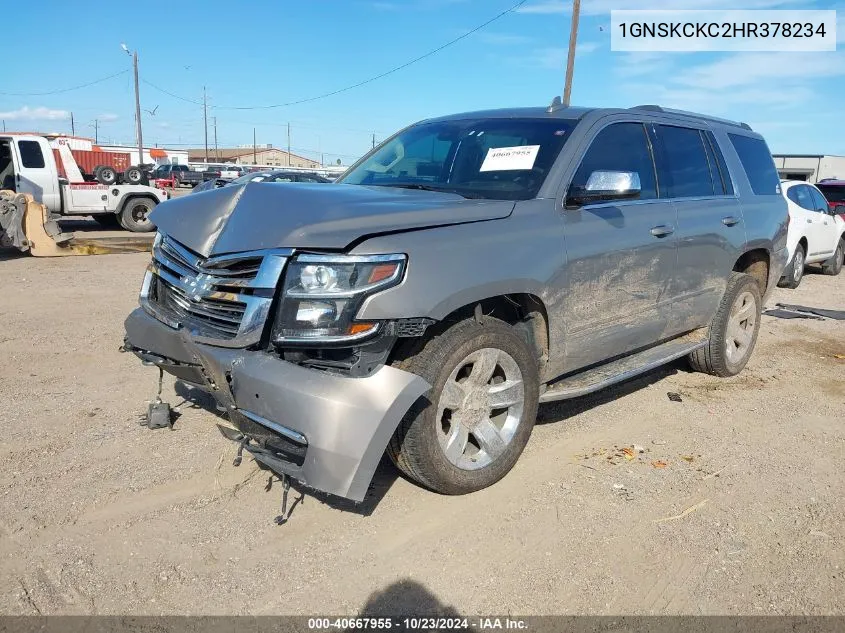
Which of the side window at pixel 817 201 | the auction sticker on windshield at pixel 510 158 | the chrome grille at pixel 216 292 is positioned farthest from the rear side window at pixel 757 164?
the side window at pixel 817 201

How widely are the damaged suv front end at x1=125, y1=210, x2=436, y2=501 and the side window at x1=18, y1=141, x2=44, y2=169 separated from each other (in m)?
13.4

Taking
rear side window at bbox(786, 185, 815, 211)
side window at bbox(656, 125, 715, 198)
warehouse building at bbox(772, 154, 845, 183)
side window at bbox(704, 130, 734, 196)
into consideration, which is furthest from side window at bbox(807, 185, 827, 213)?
warehouse building at bbox(772, 154, 845, 183)

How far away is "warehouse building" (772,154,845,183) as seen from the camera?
35.6 metres

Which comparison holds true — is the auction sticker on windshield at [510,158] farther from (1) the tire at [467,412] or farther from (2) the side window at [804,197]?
(2) the side window at [804,197]

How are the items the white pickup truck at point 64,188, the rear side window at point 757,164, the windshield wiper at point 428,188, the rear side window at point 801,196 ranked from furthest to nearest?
the white pickup truck at point 64,188
the rear side window at point 801,196
the rear side window at point 757,164
the windshield wiper at point 428,188

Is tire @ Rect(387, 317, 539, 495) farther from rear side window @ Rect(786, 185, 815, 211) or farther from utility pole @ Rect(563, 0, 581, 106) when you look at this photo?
utility pole @ Rect(563, 0, 581, 106)

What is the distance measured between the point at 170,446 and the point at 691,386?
3.92 metres

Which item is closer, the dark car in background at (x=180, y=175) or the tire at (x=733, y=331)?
the tire at (x=733, y=331)

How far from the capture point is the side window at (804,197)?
11.8 meters

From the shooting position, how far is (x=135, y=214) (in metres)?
16.1

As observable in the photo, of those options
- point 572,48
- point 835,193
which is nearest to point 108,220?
point 572,48

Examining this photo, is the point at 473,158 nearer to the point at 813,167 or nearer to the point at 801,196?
the point at 801,196

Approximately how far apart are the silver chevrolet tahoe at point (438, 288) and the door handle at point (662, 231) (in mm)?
11

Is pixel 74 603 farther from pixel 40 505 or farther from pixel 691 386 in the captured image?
pixel 691 386
